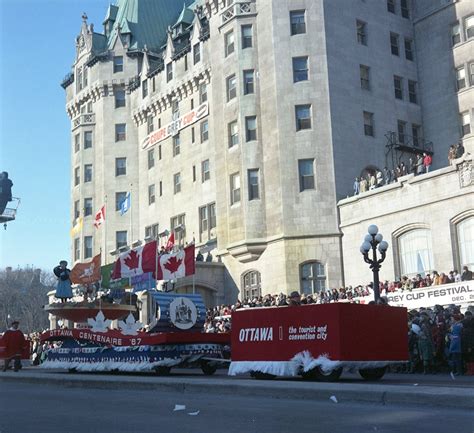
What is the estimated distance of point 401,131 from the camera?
142ft

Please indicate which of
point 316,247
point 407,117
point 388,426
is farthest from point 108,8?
point 388,426

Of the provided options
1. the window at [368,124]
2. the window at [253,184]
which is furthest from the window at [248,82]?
the window at [368,124]

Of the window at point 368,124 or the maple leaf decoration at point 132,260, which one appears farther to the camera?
the window at point 368,124

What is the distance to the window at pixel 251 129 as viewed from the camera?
135ft

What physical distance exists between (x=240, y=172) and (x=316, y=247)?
660 centimetres

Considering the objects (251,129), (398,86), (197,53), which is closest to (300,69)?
(251,129)

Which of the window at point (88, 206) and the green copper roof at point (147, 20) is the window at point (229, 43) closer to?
the green copper roof at point (147, 20)

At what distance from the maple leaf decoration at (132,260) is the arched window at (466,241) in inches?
599

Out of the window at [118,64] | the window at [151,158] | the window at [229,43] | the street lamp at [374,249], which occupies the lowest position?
the street lamp at [374,249]

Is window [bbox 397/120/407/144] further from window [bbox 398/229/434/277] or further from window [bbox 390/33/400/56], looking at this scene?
window [bbox 398/229/434/277]

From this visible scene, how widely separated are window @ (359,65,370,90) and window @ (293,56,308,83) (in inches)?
143

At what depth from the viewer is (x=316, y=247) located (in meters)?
37.9

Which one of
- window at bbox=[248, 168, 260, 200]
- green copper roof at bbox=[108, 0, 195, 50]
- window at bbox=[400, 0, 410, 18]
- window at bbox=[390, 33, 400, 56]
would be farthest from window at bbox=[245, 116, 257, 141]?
green copper roof at bbox=[108, 0, 195, 50]

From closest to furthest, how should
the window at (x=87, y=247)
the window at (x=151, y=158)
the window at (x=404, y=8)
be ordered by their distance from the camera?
the window at (x=404, y=8), the window at (x=151, y=158), the window at (x=87, y=247)
